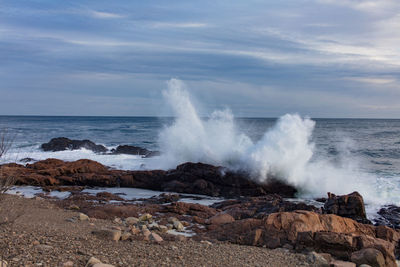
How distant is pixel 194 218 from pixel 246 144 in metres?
9.08

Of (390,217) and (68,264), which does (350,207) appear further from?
(68,264)

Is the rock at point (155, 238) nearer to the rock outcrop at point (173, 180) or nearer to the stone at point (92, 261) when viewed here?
the stone at point (92, 261)

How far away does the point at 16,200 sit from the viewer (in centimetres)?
1139

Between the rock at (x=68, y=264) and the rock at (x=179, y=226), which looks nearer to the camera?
the rock at (x=68, y=264)

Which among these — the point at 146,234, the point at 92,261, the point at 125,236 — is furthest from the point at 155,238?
the point at 92,261

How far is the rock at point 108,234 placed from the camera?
7369mm

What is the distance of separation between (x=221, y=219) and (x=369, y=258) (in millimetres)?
3954

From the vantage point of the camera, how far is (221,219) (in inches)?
391

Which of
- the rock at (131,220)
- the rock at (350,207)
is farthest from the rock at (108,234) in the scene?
the rock at (350,207)

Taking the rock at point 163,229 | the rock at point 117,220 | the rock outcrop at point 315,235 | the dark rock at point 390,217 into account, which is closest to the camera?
the rock outcrop at point 315,235

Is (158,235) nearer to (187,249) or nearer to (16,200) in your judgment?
(187,249)

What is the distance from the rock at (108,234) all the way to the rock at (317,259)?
372cm

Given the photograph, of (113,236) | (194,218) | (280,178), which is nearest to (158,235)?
(113,236)

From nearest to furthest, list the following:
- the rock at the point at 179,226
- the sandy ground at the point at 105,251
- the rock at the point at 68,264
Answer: the rock at the point at 68,264 < the sandy ground at the point at 105,251 < the rock at the point at 179,226
